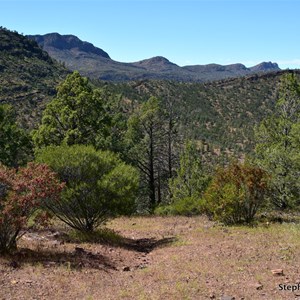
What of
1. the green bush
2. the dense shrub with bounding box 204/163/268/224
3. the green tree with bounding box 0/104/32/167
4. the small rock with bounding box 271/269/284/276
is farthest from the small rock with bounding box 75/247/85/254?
the green tree with bounding box 0/104/32/167

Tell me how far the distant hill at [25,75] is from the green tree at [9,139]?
2623cm

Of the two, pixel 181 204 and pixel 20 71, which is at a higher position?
pixel 20 71

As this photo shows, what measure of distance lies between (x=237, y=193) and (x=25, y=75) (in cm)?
9103

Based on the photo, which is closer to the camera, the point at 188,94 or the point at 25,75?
the point at 25,75

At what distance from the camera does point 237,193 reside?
19.6m

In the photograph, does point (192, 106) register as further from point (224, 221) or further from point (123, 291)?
point (123, 291)

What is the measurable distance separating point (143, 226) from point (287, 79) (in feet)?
42.4

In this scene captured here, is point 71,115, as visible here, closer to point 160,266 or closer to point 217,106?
point 160,266

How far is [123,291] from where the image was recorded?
10.4 m

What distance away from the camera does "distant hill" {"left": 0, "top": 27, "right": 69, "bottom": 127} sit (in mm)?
76312

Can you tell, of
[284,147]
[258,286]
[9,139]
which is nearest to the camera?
[258,286]

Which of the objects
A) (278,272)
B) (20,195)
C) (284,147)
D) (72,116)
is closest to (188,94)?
(72,116)

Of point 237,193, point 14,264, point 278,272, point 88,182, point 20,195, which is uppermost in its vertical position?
point 20,195

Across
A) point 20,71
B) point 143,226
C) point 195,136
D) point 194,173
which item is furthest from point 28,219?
point 20,71
